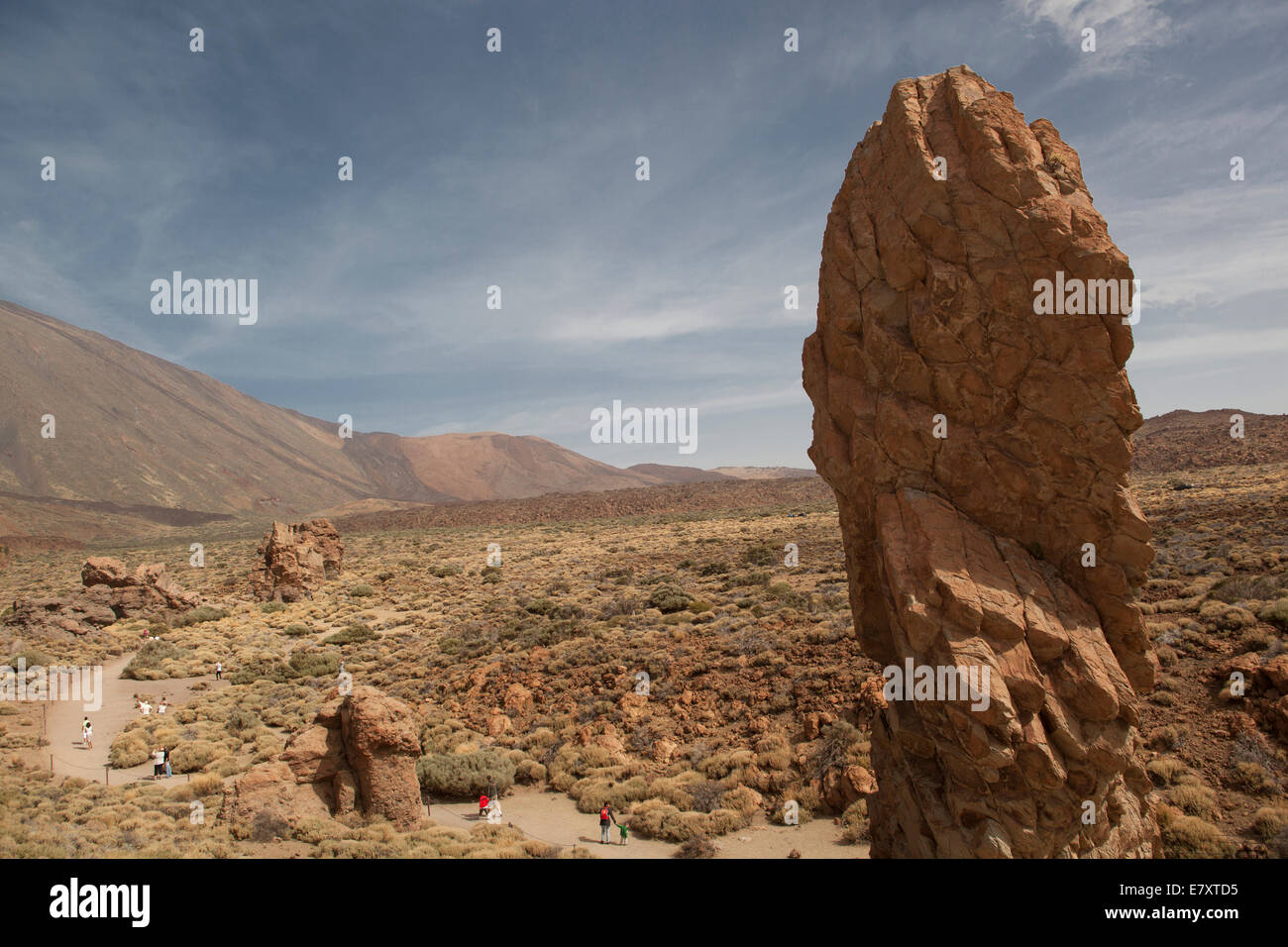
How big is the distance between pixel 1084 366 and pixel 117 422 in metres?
175

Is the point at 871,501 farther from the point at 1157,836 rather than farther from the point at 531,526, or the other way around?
the point at 531,526

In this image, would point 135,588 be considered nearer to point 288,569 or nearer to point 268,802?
point 288,569

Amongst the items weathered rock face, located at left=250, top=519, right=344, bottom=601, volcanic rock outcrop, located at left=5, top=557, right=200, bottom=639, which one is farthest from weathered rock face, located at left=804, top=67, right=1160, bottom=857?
weathered rock face, located at left=250, top=519, right=344, bottom=601

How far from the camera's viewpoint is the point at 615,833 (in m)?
12.0

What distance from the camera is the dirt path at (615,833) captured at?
1108 centimetres

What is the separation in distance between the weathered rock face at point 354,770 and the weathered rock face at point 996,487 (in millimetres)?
8632

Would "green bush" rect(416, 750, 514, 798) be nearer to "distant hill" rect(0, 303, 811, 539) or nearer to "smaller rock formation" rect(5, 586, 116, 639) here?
"smaller rock formation" rect(5, 586, 116, 639)

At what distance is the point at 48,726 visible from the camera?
18469mm

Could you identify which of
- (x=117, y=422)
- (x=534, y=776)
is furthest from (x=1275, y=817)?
(x=117, y=422)

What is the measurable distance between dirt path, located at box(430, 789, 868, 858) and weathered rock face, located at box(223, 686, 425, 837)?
1.35 m

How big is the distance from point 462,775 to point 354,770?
264 centimetres

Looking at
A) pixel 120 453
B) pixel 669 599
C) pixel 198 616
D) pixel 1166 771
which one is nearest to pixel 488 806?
pixel 1166 771

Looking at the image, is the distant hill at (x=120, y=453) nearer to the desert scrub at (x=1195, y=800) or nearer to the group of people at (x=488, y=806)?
the group of people at (x=488, y=806)

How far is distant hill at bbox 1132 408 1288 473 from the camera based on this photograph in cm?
5103
